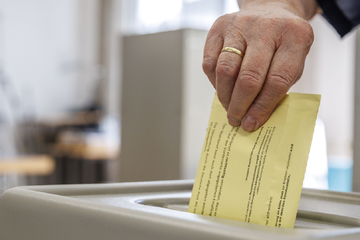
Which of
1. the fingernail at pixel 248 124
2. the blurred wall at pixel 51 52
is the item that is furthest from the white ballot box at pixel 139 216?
the blurred wall at pixel 51 52

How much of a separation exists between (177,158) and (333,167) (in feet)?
9.77

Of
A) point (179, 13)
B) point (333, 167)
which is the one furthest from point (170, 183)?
point (179, 13)

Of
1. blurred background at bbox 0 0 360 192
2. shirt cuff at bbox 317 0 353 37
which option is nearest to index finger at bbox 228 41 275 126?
shirt cuff at bbox 317 0 353 37

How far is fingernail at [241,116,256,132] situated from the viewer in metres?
0.51

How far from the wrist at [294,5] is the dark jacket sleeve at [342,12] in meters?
0.05

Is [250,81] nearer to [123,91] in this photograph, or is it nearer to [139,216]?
[139,216]

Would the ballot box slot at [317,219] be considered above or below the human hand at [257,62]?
below

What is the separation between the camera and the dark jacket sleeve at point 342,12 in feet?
2.82

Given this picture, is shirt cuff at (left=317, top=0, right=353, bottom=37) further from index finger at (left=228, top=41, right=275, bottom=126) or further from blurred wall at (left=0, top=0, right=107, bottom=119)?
blurred wall at (left=0, top=0, right=107, bottom=119)

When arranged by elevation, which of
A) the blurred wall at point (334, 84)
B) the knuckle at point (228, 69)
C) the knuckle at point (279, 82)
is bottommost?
the blurred wall at point (334, 84)

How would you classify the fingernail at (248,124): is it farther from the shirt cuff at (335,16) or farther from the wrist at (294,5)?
the shirt cuff at (335,16)

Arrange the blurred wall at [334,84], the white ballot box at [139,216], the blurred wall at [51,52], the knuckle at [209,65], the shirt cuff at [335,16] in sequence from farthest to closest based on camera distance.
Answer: the blurred wall at [51,52] → the blurred wall at [334,84] → the shirt cuff at [335,16] → the knuckle at [209,65] → the white ballot box at [139,216]

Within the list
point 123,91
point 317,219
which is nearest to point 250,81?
point 317,219

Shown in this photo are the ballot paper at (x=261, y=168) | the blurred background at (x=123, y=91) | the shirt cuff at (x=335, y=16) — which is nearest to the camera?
the ballot paper at (x=261, y=168)
